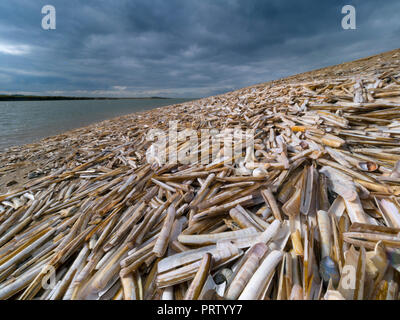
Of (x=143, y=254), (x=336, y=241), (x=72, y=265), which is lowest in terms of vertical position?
(x=72, y=265)

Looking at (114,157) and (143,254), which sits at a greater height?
(114,157)

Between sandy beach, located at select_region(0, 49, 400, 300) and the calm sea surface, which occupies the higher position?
the calm sea surface

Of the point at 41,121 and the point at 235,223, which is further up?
the point at 41,121

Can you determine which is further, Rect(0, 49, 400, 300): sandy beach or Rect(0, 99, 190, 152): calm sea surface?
Rect(0, 99, 190, 152): calm sea surface

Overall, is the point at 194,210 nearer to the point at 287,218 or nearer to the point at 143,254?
the point at 143,254

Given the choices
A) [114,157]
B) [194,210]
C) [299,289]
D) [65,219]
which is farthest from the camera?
[114,157]

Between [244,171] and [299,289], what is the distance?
182cm

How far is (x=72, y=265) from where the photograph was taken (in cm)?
201

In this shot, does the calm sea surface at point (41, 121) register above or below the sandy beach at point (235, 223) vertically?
above

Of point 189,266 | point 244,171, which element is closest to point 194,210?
point 189,266

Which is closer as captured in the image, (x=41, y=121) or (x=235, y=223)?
(x=235, y=223)

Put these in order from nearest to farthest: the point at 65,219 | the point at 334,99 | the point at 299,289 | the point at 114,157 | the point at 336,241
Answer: the point at 299,289, the point at 336,241, the point at 65,219, the point at 334,99, the point at 114,157

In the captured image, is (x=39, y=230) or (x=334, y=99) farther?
(x=334, y=99)

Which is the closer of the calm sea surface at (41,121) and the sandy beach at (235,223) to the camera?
the sandy beach at (235,223)
